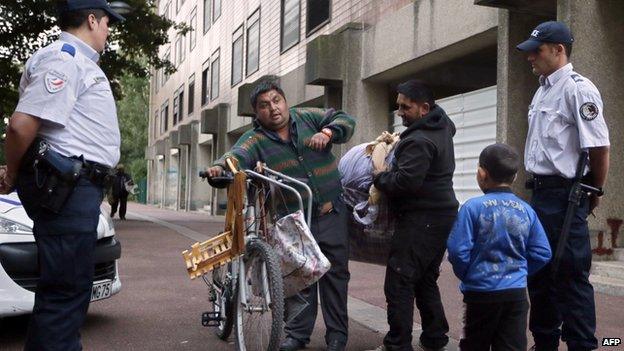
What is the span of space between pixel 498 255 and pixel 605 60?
5.27 m

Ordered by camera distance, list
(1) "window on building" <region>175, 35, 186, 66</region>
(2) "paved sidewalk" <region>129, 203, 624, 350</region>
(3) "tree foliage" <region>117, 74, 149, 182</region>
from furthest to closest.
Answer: (3) "tree foliage" <region>117, 74, 149, 182</region> → (1) "window on building" <region>175, 35, 186, 66</region> → (2) "paved sidewalk" <region>129, 203, 624, 350</region>

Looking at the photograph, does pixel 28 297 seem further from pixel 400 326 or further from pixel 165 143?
pixel 165 143

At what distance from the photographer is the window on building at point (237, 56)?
23.2 metres

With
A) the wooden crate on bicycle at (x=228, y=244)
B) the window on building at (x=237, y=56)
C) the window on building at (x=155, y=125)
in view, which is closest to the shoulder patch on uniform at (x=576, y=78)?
the wooden crate on bicycle at (x=228, y=244)

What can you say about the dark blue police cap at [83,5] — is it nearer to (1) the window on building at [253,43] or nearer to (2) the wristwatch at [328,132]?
(2) the wristwatch at [328,132]

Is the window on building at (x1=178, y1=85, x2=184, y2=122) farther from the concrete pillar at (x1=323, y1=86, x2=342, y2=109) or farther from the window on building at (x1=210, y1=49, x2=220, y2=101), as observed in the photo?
the concrete pillar at (x1=323, y1=86, x2=342, y2=109)

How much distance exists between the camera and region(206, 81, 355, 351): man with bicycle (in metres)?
4.57

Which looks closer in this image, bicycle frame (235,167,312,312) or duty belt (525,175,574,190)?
duty belt (525,175,574,190)

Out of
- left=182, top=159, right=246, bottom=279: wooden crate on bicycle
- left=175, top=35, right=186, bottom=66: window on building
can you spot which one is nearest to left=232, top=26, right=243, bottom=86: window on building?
left=175, top=35, right=186, bottom=66: window on building

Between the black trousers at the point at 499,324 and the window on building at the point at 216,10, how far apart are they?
24.9 m

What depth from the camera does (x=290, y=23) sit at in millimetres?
17906

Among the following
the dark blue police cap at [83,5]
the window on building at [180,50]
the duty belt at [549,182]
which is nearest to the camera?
the dark blue police cap at [83,5]

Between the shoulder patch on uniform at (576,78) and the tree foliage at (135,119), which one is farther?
the tree foliage at (135,119)

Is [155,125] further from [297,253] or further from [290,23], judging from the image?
[297,253]
